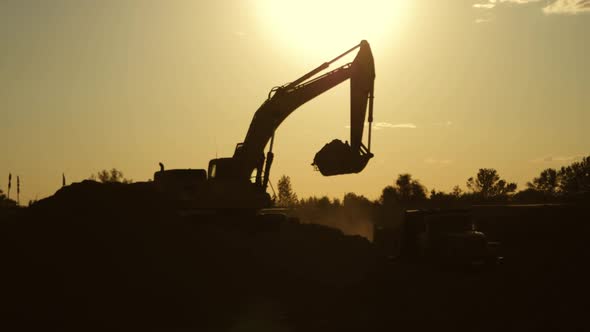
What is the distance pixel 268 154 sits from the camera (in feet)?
102

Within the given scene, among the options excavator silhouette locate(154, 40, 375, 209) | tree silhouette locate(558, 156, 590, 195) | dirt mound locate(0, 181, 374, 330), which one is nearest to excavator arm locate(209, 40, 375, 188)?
excavator silhouette locate(154, 40, 375, 209)

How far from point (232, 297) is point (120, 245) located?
13.6 feet

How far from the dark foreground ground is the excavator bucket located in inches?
116

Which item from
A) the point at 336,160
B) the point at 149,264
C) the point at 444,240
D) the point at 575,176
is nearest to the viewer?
the point at 149,264

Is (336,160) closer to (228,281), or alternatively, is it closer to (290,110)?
(290,110)

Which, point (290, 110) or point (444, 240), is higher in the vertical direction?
point (290, 110)

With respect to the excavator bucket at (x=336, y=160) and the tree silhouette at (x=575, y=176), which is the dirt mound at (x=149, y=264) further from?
the tree silhouette at (x=575, y=176)

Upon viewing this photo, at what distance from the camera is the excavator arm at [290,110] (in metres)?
30.4

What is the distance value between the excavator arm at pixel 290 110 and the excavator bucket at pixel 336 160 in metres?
0.74

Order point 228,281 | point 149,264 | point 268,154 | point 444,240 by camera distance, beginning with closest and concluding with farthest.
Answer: point 149,264
point 228,281
point 444,240
point 268,154

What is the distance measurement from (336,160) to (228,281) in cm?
802

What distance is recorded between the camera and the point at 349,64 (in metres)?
31.3

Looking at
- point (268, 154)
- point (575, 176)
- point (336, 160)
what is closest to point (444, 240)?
point (336, 160)

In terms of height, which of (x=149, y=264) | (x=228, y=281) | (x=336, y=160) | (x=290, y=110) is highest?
(x=290, y=110)
